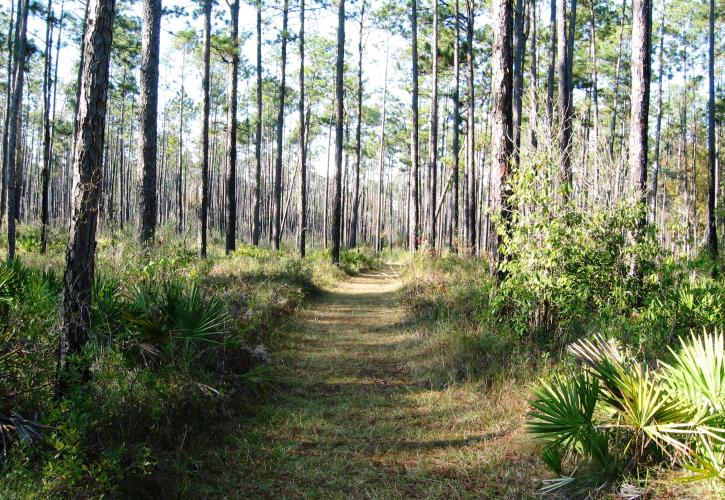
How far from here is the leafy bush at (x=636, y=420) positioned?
10.4ft

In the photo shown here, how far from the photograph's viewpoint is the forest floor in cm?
409

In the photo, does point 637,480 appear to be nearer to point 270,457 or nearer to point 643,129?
point 270,457

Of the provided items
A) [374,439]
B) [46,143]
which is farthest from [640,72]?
[46,143]

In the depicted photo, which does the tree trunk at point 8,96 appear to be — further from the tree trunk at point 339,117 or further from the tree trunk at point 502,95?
the tree trunk at point 502,95

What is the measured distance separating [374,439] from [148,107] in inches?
378

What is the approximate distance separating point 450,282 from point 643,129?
17.9ft

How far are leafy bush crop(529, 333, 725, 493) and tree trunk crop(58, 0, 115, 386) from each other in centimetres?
392

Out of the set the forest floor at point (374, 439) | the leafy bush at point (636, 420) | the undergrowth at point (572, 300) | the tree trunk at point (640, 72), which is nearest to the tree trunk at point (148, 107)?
the forest floor at point (374, 439)

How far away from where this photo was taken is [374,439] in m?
5.06

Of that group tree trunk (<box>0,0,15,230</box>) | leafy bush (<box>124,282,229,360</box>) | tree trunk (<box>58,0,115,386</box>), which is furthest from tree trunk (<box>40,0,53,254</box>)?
tree trunk (<box>58,0,115,386</box>)

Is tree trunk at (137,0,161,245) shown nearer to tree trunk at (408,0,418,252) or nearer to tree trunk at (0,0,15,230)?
tree trunk at (0,0,15,230)

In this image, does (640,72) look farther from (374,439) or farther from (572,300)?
(374,439)

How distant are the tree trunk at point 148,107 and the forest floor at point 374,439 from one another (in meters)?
5.51

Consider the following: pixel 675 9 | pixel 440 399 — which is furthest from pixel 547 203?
pixel 675 9
